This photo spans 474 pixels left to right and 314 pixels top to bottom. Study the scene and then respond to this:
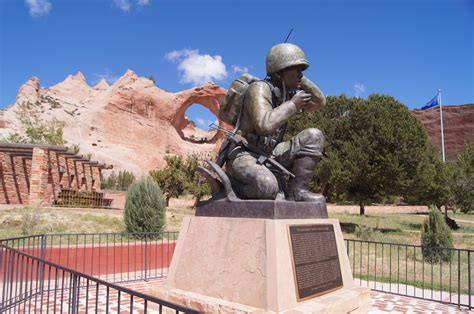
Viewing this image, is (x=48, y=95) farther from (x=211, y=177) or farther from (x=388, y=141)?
(x=211, y=177)

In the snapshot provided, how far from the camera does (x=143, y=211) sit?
1084cm

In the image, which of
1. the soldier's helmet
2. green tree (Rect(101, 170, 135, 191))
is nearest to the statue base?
the soldier's helmet

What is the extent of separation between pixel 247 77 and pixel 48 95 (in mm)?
56706

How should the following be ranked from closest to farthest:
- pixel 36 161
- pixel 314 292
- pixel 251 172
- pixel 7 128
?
pixel 314 292
pixel 251 172
pixel 36 161
pixel 7 128

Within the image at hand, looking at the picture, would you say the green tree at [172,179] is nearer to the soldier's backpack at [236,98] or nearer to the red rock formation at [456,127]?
the soldier's backpack at [236,98]

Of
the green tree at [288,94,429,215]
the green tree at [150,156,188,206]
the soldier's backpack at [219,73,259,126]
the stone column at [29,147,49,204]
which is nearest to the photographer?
the soldier's backpack at [219,73,259,126]

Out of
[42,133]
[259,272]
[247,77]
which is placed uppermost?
[42,133]

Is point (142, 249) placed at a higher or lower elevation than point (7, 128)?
lower

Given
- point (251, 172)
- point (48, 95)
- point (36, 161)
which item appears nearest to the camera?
point (251, 172)

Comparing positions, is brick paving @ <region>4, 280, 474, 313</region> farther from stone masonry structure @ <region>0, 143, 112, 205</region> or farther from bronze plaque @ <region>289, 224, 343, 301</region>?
stone masonry structure @ <region>0, 143, 112, 205</region>

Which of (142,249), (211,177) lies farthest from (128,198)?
(211,177)

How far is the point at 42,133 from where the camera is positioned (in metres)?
31.1

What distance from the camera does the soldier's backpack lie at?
447 centimetres

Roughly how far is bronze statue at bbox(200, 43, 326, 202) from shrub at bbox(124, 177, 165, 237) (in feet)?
22.9
